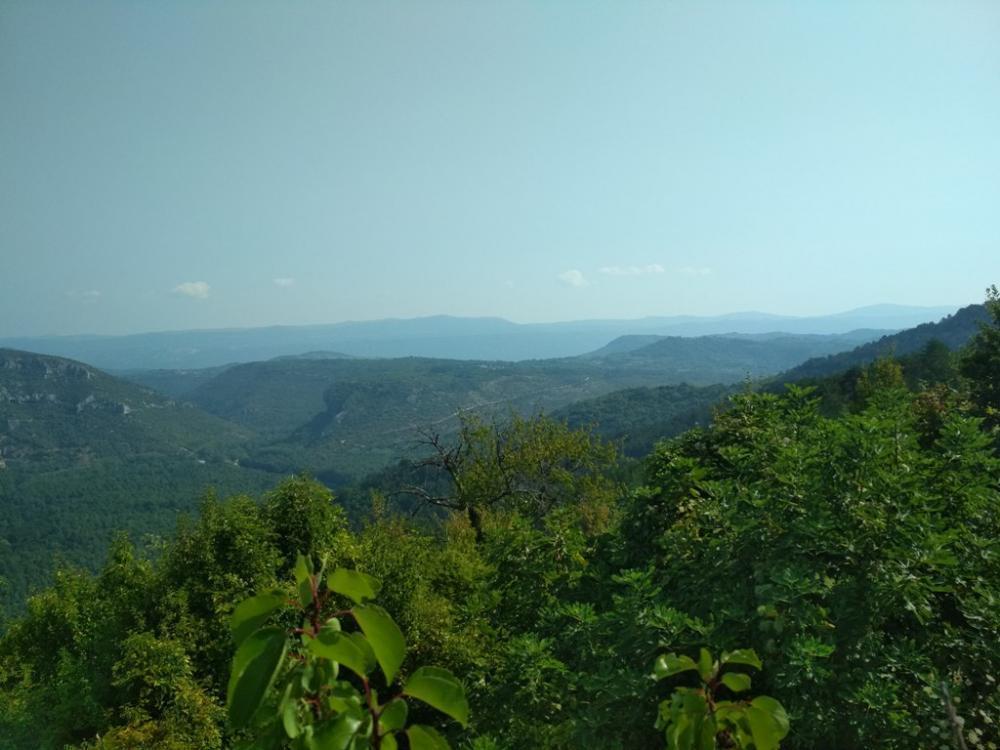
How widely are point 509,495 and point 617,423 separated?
126 meters

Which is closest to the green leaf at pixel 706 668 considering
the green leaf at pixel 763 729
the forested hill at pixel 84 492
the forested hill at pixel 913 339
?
the green leaf at pixel 763 729

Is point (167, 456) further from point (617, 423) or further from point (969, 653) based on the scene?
point (969, 653)

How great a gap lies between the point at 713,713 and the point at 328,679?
3.57 ft

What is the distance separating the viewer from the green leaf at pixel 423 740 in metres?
1.38

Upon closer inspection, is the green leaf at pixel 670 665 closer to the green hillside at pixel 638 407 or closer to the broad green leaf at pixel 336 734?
the broad green leaf at pixel 336 734

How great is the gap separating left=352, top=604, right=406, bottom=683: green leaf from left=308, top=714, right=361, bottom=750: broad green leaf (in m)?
0.18

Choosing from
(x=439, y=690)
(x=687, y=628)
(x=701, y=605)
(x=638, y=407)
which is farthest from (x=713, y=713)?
(x=638, y=407)

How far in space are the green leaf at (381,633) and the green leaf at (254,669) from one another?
6.8 inches

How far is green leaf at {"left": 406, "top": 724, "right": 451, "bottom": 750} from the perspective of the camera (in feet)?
4.52

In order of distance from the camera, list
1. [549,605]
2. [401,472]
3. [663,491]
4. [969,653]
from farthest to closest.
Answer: [401,472] → [663,491] → [549,605] → [969,653]

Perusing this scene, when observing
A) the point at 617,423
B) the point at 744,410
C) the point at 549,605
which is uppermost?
the point at 744,410

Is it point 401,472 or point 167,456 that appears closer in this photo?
point 401,472

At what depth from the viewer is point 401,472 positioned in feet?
301

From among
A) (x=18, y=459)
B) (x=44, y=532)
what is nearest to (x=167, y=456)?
(x=18, y=459)
